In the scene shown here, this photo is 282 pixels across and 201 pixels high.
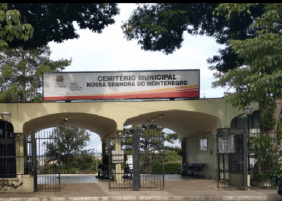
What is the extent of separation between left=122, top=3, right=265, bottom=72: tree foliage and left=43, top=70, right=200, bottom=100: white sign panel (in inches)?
228

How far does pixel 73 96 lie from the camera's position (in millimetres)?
19188

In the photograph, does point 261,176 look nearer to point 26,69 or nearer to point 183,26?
point 183,26

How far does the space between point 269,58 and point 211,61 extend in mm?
12442

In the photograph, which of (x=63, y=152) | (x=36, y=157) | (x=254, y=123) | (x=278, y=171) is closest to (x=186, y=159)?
(x=254, y=123)

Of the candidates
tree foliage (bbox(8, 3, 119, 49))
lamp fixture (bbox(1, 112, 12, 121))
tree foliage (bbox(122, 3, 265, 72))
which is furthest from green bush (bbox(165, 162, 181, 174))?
lamp fixture (bbox(1, 112, 12, 121))

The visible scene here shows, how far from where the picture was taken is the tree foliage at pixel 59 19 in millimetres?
23641

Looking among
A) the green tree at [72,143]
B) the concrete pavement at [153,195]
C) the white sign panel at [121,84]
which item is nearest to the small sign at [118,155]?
the concrete pavement at [153,195]

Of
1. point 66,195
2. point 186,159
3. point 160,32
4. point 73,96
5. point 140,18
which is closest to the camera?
point 66,195

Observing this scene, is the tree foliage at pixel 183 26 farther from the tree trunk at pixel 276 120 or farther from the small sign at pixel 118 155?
the small sign at pixel 118 155

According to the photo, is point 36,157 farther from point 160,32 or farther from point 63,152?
point 63,152

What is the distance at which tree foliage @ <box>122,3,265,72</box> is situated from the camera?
24828 millimetres

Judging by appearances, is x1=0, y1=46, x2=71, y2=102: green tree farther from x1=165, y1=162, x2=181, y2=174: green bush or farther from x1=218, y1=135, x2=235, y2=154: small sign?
x1=218, y1=135, x2=235, y2=154: small sign

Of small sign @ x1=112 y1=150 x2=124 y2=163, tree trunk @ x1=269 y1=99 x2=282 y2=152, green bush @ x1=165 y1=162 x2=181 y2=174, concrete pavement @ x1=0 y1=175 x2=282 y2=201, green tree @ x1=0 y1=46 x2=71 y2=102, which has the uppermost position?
green tree @ x1=0 y1=46 x2=71 y2=102

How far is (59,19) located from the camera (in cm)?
2442
